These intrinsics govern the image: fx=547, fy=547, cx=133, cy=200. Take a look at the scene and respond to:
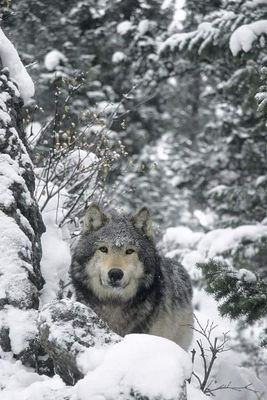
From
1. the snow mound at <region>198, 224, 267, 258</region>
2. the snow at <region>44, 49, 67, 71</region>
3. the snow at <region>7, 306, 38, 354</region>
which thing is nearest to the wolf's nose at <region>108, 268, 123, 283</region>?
the snow at <region>7, 306, 38, 354</region>

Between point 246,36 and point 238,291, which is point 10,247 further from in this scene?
point 246,36

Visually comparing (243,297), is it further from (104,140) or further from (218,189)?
(218,189)

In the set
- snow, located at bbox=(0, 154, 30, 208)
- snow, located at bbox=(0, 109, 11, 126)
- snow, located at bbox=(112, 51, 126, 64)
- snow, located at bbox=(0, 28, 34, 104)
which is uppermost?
snow, located at bbox=(112, 51, 126, 64)

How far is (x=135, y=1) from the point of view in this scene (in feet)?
61.1

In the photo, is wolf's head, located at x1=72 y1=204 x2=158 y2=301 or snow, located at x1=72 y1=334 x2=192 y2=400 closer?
snow, located at x1=72 y1=334 x2=192 y2=400

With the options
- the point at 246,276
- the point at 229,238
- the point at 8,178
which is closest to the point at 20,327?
the point at 8,178

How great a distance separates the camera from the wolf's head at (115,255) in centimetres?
504

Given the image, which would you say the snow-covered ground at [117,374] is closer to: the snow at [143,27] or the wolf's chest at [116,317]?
the wolf's chest at [116,317]

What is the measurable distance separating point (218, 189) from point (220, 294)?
9.23 metres

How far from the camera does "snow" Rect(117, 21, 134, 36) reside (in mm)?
17584

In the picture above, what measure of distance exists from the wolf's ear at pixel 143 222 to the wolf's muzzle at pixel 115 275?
2.50 feet

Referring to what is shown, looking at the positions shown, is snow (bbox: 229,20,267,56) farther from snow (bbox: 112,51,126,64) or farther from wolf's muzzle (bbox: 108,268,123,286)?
snow (bbox: 112,51,126,64)

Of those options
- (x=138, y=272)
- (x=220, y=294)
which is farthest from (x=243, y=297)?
(x=138, y=272)

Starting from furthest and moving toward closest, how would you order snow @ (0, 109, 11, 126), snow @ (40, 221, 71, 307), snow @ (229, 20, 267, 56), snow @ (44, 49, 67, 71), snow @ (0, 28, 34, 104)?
snow @ (44, 49, 67, 71) → snow @ (229, 20, 267, 56) → snow @ (0, 28, 34, 104) → snow @ (0, 109, 11, 126) → snow @ (40, 221, 71, 307)
